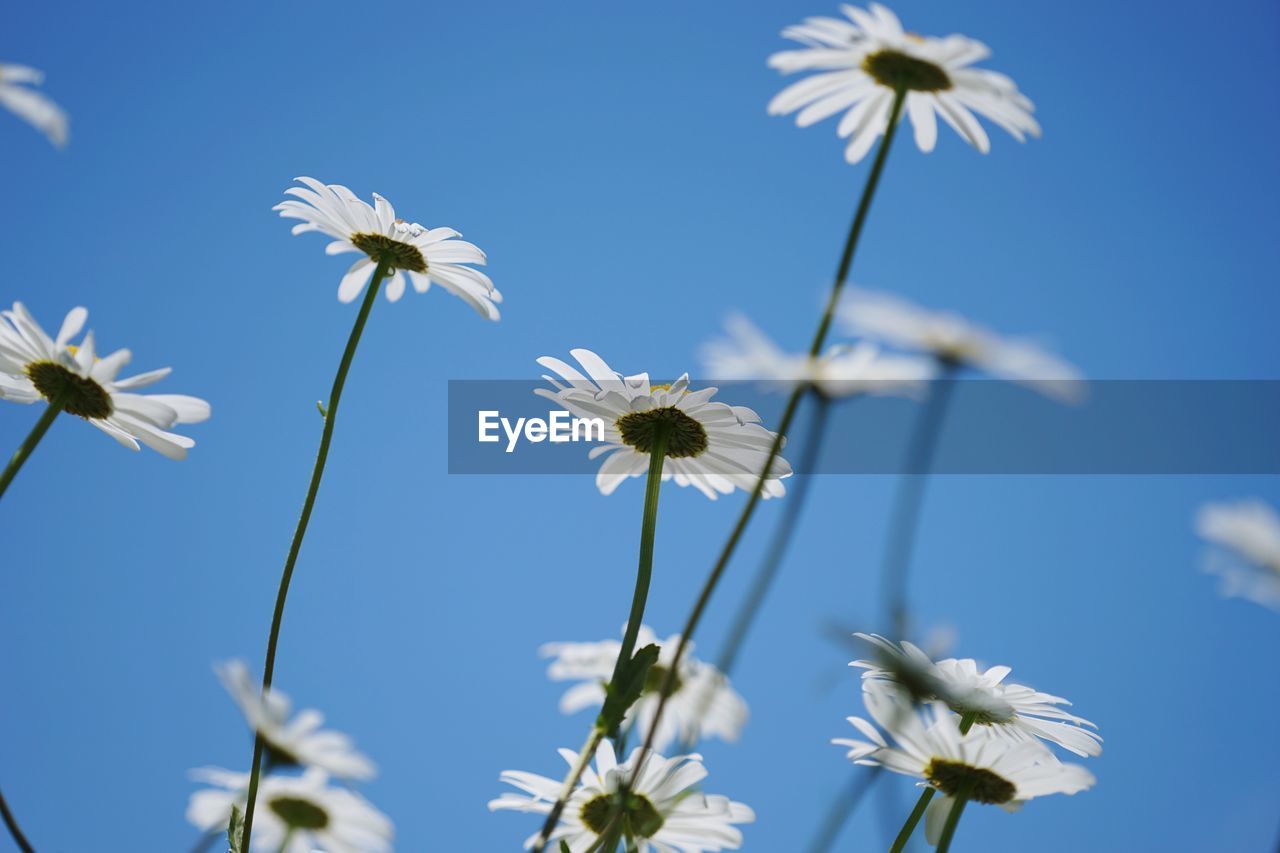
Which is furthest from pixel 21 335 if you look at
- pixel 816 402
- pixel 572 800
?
pixel 816 402

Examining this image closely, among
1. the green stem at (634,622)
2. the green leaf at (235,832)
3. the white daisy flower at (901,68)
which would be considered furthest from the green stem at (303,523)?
the white daisy flower at (901,68)

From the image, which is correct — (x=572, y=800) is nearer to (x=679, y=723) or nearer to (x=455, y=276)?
(x=455, y=276)

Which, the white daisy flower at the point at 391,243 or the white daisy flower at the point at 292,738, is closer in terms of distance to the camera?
the white daisy flower at the point at 292,738

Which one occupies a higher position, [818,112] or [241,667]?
[818,112]

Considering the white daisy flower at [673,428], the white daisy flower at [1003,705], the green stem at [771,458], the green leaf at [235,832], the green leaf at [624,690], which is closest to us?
the green stem at [771,458]

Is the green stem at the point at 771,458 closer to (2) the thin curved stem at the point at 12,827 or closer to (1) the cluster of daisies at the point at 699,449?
(1) the cluster of daisies at the point at 699,449

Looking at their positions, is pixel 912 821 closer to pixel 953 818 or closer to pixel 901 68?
pixel 953 818

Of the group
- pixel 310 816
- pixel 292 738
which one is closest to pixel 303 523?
pixel 292 738
